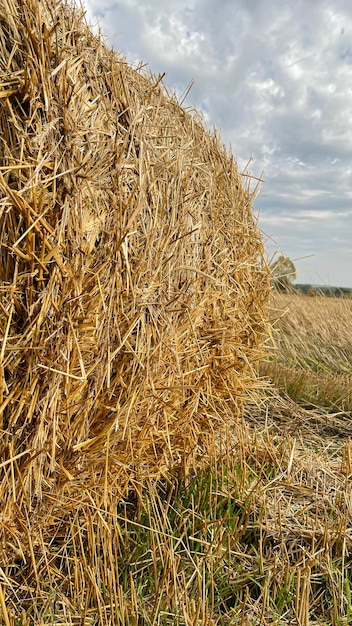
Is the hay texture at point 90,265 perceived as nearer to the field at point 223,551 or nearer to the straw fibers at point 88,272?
the straw fibers at point 88,272

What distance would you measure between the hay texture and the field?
202mm

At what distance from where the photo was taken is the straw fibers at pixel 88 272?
1.58 m

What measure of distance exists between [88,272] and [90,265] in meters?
0.03

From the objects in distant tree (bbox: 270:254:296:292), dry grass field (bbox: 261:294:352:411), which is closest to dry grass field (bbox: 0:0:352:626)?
distant tree (bbox: 270:254:296:292)

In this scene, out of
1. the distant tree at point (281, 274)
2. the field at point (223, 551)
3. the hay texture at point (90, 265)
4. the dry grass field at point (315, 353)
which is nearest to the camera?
the hay texture at point (90, 265)

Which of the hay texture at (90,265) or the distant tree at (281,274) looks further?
the distant tree at (281,274)

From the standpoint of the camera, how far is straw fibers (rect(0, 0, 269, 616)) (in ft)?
5.17

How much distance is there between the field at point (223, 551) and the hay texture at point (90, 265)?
20 centimetres

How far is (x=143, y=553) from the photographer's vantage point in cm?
204

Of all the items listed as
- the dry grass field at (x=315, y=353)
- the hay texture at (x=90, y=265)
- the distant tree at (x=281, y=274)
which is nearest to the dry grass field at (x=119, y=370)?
the hay texture at (x=90, y=265)

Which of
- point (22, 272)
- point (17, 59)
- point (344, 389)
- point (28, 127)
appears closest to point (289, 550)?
point (22, 272)

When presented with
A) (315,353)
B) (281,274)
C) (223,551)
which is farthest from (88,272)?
(315,353)

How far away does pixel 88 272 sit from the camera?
66.1 inches

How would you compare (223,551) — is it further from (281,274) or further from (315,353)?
(315,353)
